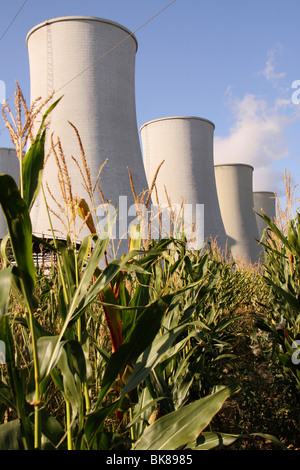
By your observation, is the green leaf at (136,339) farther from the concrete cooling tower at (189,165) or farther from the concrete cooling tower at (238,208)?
the concrete cooling tower at (238,208)

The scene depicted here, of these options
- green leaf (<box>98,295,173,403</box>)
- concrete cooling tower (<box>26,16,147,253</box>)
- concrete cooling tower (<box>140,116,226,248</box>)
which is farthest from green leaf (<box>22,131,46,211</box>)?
concrete cooling tower (<box>140,116,226,248</box>)

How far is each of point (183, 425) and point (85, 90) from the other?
6.92 metres

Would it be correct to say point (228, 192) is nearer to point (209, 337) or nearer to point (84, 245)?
point (209, 337)

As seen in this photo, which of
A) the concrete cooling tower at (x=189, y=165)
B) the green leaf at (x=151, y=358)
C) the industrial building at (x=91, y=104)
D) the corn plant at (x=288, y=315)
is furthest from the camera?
the concrete cooling tower at (x=189, y=165)

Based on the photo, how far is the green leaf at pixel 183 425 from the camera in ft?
2.20

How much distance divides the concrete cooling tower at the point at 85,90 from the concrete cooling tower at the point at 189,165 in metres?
2.59

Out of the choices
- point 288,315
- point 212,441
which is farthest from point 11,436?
point 288,315

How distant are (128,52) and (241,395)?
23.6 feet

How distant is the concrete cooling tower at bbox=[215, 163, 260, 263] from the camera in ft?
40.7

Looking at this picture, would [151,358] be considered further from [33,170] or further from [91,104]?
[91,104]

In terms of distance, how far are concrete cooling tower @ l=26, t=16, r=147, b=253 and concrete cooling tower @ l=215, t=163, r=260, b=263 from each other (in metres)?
5.99

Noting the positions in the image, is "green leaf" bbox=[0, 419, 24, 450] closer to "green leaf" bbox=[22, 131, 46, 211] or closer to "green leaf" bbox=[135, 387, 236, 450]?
"green leaf" bbox=[135, 387, 236, 450]

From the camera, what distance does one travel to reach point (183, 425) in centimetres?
69

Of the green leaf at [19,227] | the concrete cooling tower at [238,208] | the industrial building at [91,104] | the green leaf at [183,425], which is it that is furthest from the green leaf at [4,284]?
the concrete cooling tower at [238,208]
